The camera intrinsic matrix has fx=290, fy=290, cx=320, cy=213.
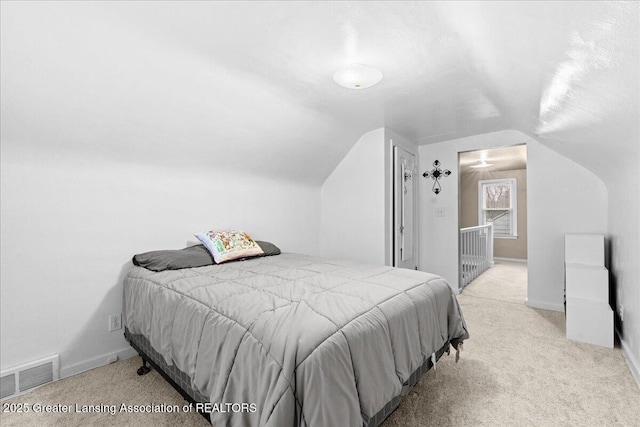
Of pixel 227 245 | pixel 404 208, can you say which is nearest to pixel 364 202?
pixel 404 208

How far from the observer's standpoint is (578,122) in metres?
1.99

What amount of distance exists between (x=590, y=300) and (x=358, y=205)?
7.93 feet

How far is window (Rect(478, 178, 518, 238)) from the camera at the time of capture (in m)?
6.62

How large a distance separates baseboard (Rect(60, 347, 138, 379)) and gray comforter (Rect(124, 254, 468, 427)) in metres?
0.48

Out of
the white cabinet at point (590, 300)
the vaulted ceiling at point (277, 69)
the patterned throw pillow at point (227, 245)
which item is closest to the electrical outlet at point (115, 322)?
the patterned throw pillow at point (227, 245)

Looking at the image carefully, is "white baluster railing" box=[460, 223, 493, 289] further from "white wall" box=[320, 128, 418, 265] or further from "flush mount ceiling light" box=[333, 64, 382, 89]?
"flush mount ceiling light" box=[333, 64, 382, 89]

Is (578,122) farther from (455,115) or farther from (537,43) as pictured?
(455,115)

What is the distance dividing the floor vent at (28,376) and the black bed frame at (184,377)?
0.46m

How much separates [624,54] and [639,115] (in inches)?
17.5

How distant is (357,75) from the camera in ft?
6.56

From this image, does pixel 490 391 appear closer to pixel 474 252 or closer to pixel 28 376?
pixel 28 376

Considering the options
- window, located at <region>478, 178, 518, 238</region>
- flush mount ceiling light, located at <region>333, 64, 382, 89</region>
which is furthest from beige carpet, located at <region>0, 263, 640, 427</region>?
window, located at <region>478, 178, 518, 238</region>

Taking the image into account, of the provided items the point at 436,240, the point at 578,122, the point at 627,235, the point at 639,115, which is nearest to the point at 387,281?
the point at 639,115

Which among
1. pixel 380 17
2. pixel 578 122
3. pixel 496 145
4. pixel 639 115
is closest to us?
pixel 639 115
